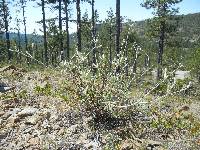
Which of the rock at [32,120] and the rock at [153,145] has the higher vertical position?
the rock at [32,120]

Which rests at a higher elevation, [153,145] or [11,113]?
[11,113]

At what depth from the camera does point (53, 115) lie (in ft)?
19.8

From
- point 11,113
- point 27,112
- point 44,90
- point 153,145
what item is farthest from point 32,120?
point 44,90

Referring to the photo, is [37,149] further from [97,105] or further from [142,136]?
[142,136]

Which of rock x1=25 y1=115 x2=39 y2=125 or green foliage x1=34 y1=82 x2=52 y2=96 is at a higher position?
green foliage x1=34 y1=82 x2=52 y2=96

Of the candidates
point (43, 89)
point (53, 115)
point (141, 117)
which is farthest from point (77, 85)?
point (43, 89)

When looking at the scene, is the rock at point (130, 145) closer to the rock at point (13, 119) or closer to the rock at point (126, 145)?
the rock at point (126, 145)

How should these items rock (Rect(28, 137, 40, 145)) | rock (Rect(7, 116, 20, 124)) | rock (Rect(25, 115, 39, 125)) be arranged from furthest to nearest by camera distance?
rock (Rect(7, 116, 20, 124)), rock (Rect(25, 115, 39, 125)), rock (Rect(28, 137, 40, 145))

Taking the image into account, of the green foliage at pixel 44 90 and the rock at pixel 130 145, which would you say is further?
the green foliage at pixel 44 90

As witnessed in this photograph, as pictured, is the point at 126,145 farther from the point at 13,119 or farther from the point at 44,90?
the point at 44,90

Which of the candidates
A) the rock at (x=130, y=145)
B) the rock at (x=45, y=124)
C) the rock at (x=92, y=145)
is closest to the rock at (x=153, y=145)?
the rock at (x=130, y=145)

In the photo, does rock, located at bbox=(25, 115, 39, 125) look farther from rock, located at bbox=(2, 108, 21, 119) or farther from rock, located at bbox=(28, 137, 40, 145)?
rock, located at bbox=(28, 137, 40, 145)

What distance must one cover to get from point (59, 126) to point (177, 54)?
45611mm

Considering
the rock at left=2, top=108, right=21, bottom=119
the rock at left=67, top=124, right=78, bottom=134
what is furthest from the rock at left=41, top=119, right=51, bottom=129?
the rock at left=2, top=108, right=21, bottom=119
